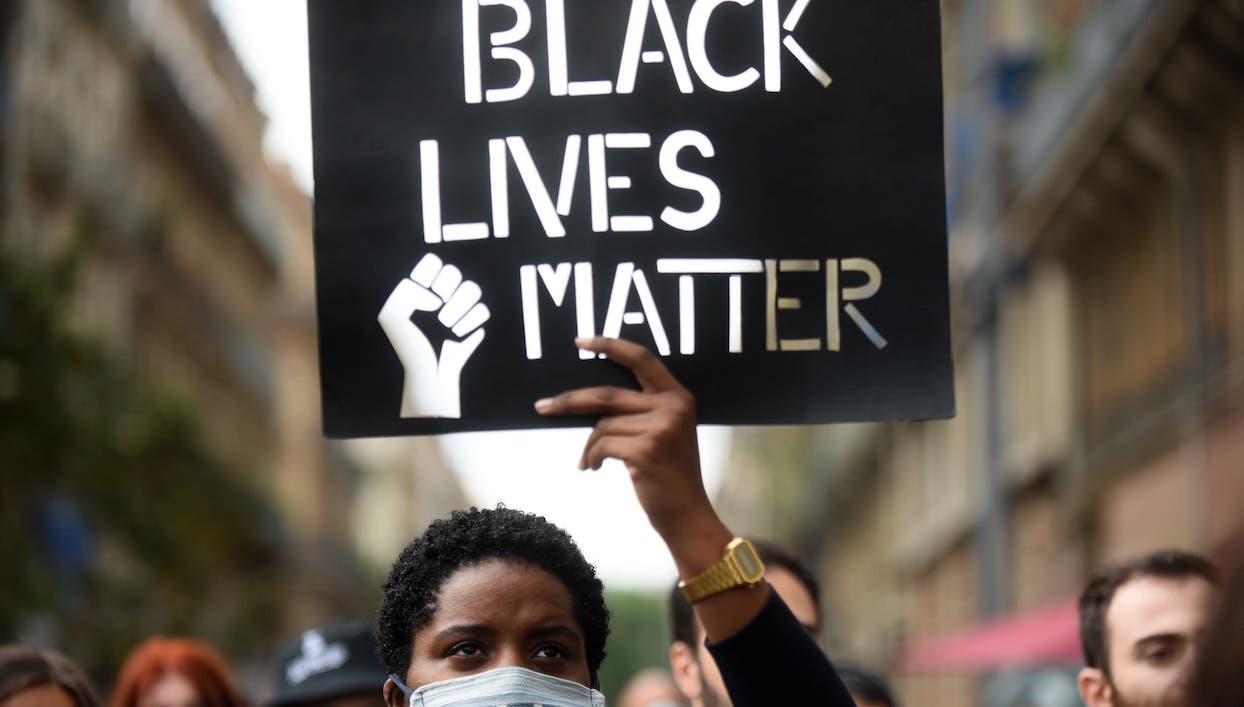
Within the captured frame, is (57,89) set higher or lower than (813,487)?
higher

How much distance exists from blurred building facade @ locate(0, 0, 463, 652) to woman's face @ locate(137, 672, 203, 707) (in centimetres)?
1102

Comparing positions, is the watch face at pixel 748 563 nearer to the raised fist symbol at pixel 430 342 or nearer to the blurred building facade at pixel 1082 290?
the raised fist symbol at pixel 430 342

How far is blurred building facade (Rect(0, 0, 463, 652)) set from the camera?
27859 mm

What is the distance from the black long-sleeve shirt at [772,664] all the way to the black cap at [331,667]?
2.69 metres

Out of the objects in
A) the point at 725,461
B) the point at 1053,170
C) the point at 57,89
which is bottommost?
the point at 725,461

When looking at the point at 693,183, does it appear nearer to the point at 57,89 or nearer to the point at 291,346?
the point at 57,89

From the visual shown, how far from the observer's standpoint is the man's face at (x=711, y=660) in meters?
4.29

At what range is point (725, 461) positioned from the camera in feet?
375

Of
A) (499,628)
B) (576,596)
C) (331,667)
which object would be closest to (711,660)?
(576,596)

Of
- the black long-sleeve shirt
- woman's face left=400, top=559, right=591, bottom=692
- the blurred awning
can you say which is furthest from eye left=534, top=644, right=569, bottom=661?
the blurred awning

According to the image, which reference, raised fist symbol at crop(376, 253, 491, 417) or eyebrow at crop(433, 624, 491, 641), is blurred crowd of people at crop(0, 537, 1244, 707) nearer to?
eyebrow at crop(433, 624, 491, 641)

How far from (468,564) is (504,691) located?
25 cm

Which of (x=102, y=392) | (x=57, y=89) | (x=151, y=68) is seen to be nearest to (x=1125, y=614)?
(x=102, y=392)

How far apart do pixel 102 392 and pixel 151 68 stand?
2228cm
